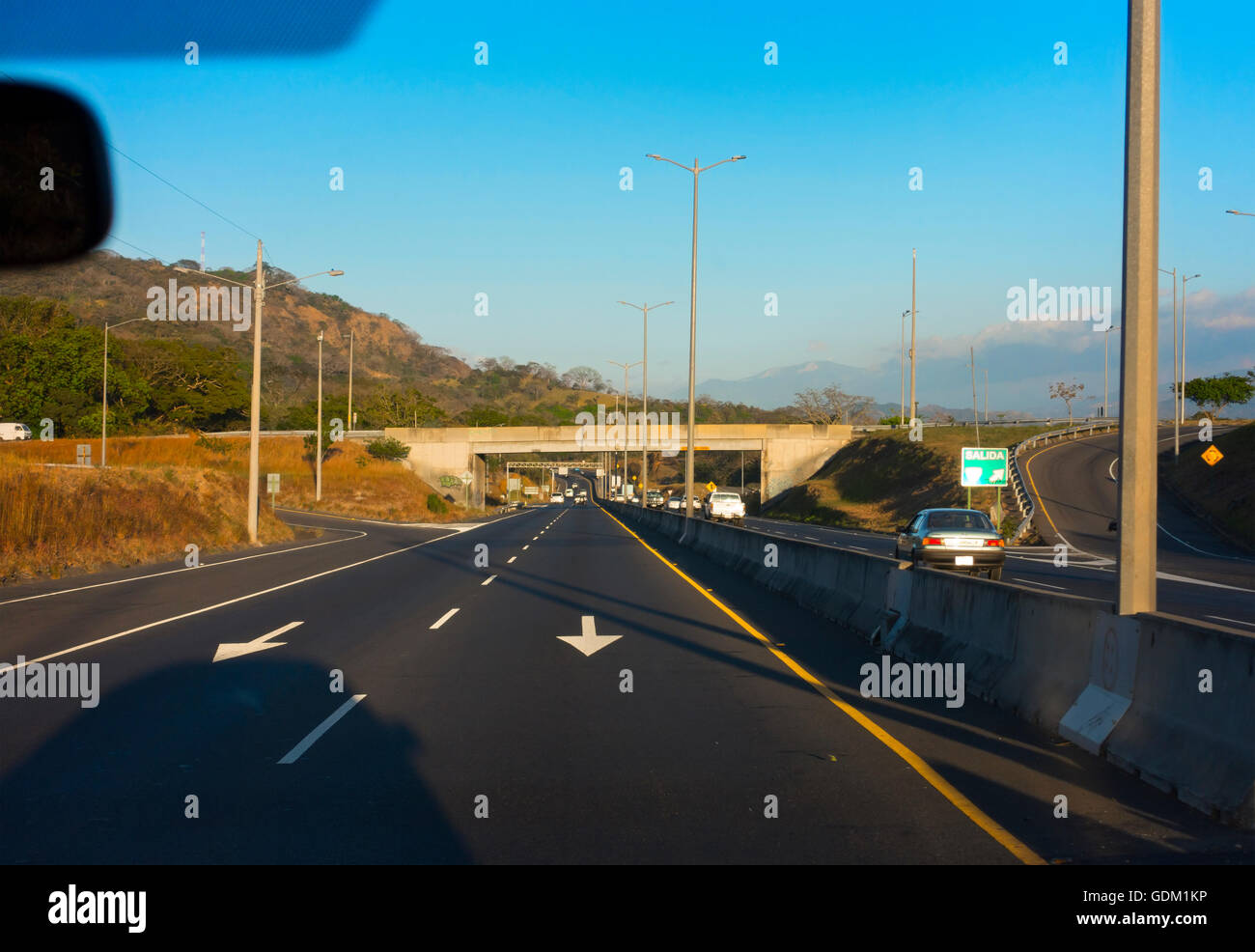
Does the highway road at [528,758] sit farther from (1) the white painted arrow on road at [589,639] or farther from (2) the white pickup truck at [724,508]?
(2) the white pickup truck at [724,508]

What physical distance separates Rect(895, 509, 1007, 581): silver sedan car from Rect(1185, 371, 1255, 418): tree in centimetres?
6600

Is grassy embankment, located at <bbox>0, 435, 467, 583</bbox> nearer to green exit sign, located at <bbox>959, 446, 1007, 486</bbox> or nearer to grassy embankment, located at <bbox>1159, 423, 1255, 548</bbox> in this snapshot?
green exit sign, located at <bbox>959, 446, 1007, 486</bbox>

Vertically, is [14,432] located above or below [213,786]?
above

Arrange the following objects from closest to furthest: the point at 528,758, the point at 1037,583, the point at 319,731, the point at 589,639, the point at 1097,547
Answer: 1. the point at 528,758
2. the point at 319,731
3. the point at 589,639
4. the point at 1037,583
5. the point at 1097,547

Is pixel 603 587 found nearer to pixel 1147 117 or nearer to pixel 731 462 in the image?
pixel 1147 117

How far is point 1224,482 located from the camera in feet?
167

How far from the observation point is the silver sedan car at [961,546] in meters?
22.8

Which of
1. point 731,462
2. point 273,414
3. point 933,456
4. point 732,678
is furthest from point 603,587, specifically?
point 731,462

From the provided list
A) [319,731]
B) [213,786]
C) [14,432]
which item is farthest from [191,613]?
[14,432]

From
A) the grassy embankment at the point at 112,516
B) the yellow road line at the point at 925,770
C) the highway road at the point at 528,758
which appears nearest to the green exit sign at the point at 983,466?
the highway road at the point at 528,758

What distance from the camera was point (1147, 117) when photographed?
8656 millimetres

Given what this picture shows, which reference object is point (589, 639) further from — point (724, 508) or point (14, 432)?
point (14, 432)

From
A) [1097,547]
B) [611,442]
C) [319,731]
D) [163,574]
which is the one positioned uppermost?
[611,442]

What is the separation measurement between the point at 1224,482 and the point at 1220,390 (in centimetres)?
3341
